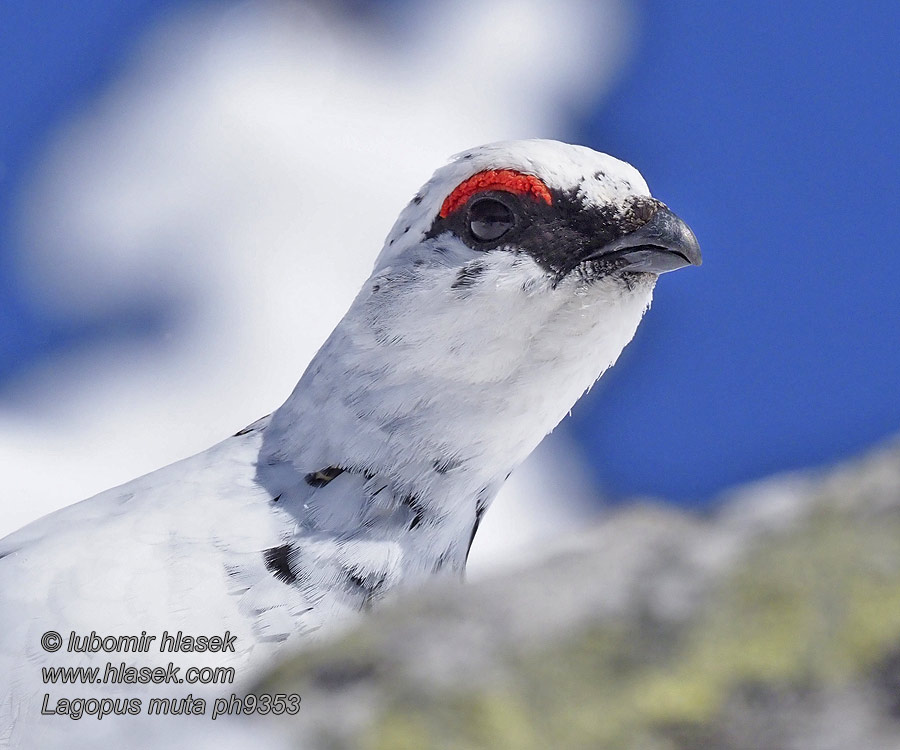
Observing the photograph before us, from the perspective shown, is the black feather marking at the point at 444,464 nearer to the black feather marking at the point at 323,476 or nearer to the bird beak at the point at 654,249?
the black feather marking at the point at 323,476

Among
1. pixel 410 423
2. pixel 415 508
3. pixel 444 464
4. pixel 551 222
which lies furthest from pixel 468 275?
pixel 415 508

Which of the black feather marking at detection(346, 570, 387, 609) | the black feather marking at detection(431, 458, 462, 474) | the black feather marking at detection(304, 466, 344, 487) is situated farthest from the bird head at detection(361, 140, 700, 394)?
the black feather marking at detection(346, 570, 387, 609)

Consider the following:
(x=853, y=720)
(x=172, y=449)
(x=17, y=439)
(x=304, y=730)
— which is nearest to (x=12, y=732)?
(x=304, y=730)

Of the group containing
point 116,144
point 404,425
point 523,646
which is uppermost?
point 116,144

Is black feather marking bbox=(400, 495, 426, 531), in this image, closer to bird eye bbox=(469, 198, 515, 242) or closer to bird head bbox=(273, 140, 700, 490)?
bird head bbox=(273, 140, 700, 490)

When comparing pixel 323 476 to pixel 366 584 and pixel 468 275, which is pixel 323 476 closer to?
pixel 366 584

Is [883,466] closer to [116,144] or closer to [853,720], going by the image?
[853,720]
